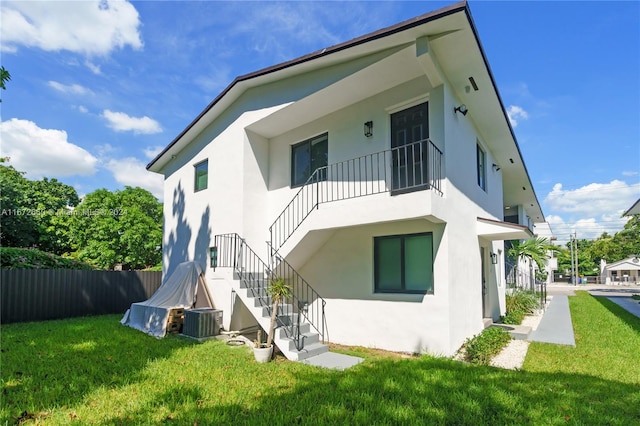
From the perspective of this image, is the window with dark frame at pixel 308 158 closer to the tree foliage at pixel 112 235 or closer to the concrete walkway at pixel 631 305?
the concrete walkway at pixel 631 305

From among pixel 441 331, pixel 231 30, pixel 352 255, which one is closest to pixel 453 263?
pixel 441 331

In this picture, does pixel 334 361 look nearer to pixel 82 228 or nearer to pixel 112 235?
pixel 112 235

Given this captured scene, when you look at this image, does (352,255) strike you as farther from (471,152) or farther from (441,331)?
(471,152)

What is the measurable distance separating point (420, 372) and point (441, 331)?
68.1 inches

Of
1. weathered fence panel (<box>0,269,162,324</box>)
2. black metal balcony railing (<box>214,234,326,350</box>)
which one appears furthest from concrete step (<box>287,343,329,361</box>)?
weathered fence panel (<box>0,269,162,324</box>)

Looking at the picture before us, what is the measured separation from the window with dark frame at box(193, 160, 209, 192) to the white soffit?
8.52 meters

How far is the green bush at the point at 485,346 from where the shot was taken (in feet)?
22.9

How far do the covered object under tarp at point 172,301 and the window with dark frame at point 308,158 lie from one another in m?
4.10

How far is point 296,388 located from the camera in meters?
5.06

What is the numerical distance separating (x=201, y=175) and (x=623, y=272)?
57.8 meters

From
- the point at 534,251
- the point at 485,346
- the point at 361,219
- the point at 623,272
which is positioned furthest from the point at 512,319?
the point at 623,272

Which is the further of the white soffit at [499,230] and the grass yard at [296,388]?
the white soffit at [499,230]

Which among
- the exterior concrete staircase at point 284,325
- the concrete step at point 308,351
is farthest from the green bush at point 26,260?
the concrete step at point 308,351

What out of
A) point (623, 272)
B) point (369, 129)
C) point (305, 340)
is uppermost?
point (369, 129)
